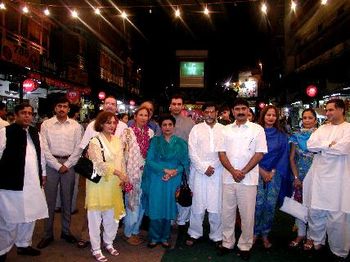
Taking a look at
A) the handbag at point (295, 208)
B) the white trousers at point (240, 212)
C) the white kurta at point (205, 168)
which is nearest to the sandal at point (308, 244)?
the handbag at point (295, 208)

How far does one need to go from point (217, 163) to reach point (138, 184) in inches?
46.5

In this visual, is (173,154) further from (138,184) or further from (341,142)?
(341,142)

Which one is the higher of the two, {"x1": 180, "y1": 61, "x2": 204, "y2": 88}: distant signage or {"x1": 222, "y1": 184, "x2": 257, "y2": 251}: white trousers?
{"x1": 180, "y1": 61, "x2": 204, "y2": 88}: distant signage

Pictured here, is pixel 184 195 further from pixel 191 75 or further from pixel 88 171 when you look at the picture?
pixel 191 75

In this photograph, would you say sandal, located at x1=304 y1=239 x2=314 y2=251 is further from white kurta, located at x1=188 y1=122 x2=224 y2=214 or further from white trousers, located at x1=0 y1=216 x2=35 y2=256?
white trousers, located at x1=0 y1=216 x2=35 y2=256

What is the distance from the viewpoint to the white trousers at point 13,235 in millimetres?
4340

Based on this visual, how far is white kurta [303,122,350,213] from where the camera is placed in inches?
179

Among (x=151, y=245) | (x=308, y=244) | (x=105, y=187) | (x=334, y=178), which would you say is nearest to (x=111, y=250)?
(x=151, y=245)

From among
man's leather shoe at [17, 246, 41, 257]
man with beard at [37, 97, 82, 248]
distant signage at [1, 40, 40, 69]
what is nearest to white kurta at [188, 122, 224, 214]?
man with beard at [37, 97, 82, 248]

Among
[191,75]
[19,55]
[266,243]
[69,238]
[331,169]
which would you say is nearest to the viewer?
[331,169]

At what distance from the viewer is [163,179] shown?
5.02 m

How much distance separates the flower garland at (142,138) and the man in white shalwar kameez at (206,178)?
660 millimetres

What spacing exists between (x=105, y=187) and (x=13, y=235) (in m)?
1.25

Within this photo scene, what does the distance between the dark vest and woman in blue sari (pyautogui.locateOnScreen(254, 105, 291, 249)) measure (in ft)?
10.4
